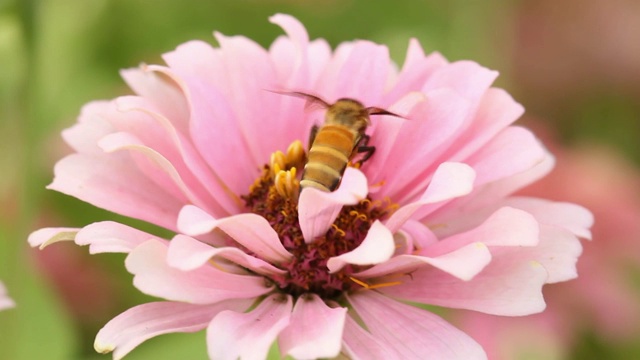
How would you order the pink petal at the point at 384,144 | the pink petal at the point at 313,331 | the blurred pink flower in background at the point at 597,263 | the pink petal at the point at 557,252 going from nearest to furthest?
the pink petal at the point at 313,331, the pink petal at the point at 557,252, the pink petal at the point at 384,144, the blurred pink flower in background at the point at 597,263

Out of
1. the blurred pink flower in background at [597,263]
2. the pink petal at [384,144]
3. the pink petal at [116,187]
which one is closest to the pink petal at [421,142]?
the pink petal at [384,144]

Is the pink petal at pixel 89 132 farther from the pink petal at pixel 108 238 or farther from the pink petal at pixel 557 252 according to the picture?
the pink petal at pixel 557 252

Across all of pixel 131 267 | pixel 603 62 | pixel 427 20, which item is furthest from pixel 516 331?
pixel 603 62

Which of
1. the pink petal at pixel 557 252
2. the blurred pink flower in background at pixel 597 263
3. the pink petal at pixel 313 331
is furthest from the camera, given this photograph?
the blurred pink flower in background at pixel 597 263

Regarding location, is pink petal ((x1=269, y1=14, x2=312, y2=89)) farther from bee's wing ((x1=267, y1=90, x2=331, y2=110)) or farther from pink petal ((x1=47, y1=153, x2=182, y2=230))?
pink petal ((x1=47, y1=153, x2=182, y2=230))

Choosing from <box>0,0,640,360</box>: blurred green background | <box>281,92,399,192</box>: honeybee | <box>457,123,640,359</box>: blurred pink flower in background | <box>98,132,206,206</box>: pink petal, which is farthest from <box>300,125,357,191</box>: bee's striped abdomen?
<box>457,123,640,359</box>: blurred pink flower in background
